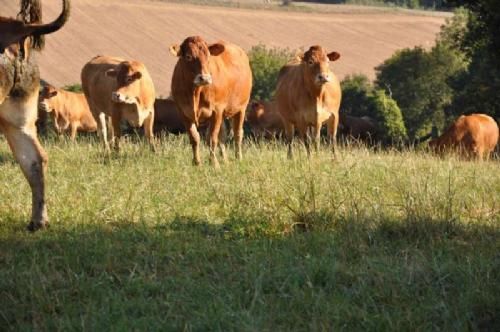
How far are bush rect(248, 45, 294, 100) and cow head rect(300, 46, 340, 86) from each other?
39.6 metres

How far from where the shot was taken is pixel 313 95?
1560 centimetres

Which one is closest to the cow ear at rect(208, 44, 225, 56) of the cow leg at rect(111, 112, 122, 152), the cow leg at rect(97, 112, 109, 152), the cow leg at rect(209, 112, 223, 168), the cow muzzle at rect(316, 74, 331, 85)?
the cow leg at rect(209, 112, 223, 168)

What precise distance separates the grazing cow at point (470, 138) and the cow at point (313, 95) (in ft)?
12.9

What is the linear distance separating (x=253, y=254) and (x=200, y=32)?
5119 cm

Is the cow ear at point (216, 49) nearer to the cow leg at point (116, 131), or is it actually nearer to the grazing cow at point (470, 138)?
the cow leg at point (116, 131)

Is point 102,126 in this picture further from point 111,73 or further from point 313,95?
point 313,95

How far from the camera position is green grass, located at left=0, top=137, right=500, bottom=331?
19.4 feet

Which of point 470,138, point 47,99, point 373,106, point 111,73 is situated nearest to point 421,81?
point 373,106

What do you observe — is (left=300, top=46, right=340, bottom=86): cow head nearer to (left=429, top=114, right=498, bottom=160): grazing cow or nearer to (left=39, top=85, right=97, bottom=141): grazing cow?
(left=429, top=114, right=498, bottom=160): grazing cow

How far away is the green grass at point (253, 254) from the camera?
5902 millimetres

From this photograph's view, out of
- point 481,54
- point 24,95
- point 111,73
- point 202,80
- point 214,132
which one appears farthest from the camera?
point 481,54

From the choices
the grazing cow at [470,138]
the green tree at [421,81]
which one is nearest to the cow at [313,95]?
the grazing cow at [470,138]

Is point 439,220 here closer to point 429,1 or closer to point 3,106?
point 3,106

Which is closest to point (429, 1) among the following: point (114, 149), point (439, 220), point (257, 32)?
point (257, 32)
